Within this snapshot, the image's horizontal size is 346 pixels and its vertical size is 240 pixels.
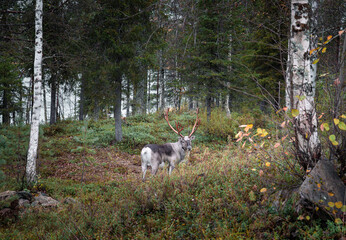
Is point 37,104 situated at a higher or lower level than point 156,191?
higher

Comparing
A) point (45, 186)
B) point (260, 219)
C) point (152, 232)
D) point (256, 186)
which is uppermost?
point (256, 186)

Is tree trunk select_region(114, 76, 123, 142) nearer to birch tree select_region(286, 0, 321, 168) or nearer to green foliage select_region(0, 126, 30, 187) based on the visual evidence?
green foliage select_region(0, 126, 30, 187)

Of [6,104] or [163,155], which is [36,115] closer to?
[163,155]

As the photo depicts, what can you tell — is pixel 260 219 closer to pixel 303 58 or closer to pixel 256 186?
pixel 256 186

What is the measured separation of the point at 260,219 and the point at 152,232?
5.73 feet

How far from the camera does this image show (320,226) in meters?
2.98

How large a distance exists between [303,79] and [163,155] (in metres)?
4.89

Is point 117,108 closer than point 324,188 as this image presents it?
No

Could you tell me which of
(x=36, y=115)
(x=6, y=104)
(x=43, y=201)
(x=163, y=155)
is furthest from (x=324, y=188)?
(x=6, y=104)

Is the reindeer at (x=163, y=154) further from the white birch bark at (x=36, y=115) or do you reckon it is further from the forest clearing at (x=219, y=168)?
the white birch bark at (x=36, y=115)

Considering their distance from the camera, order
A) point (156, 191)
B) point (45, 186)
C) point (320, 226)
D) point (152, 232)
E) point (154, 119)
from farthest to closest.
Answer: point (154, 119)
point (45, 186)
point (156, 191)
point (152, 232)
point (320, 226)

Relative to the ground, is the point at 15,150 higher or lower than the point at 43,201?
higher

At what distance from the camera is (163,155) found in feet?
24.2

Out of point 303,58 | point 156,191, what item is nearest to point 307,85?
point 303,58
